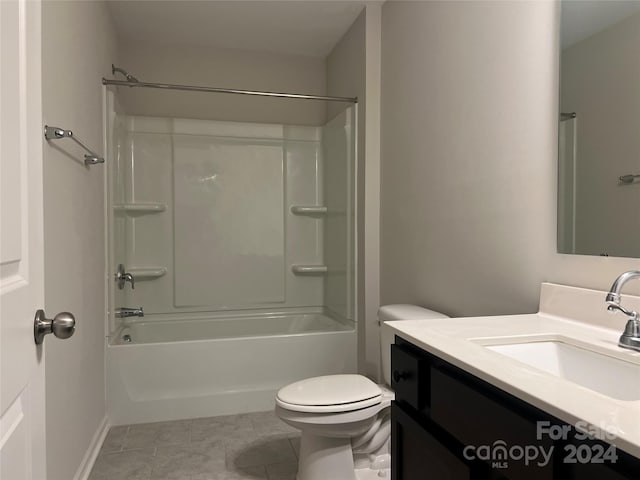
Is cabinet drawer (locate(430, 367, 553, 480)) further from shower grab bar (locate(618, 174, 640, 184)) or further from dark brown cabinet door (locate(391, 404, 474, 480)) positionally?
shower grab bar (locate(618, 174, 640, 184))

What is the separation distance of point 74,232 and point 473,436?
170cm

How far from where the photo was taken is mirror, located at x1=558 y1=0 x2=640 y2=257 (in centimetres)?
114

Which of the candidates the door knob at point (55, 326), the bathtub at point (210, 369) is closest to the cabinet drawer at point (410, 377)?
the door knob at point (55, 326)

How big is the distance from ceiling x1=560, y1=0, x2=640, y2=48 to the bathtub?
204cm

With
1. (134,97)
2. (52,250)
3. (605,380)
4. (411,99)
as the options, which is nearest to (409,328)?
(605,380)

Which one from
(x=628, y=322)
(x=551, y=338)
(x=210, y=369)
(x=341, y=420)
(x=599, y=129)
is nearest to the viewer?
(x=628, y=322)

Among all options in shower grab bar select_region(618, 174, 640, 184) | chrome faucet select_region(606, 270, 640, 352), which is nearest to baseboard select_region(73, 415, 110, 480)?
chrome faucet select_region(606, 270, 640, 352)

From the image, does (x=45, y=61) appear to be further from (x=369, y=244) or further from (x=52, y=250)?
(x=369, y=244)

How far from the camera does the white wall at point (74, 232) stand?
1502mm

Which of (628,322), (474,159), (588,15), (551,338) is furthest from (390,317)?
(588,15)

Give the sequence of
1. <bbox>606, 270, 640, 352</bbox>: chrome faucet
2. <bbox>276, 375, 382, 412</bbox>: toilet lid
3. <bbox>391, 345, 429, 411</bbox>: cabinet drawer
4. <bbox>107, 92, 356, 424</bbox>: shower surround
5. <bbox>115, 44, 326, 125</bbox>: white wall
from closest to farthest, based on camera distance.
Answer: <bbox>606, 270, 640, 352</bbox>: chrome faucet → <bbox>391, 345, 429, 411</bbox>: cabinet drawer → <bbox>276, 375, 382, 412</bbox>: toilet lid → <bbox>107, 92, 356, 424</bbox>: shower surround → <bbox>115, 44, 326, 125</bbox>: white wall

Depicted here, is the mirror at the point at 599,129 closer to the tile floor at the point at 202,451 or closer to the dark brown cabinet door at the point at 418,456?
the dark brown cabinet door at the point at 418,456

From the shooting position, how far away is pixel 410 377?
111 centimetres

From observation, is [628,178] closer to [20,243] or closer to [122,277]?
[20,243]
